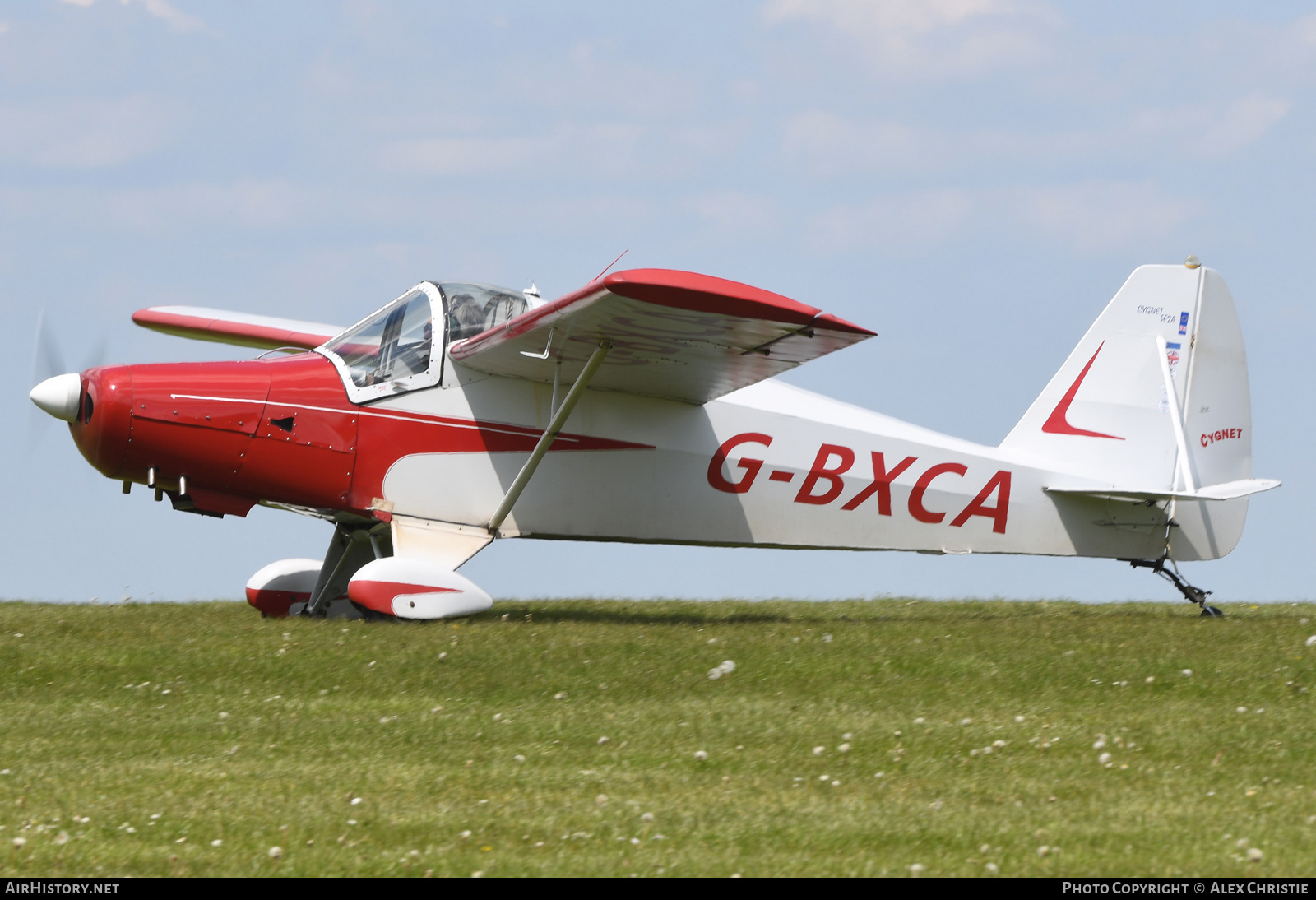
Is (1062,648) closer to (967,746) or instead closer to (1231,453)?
(967,746)

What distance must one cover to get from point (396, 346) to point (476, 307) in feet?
2.65

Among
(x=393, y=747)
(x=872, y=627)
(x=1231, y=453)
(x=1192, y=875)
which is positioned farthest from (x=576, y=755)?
(x=1231, y=453)

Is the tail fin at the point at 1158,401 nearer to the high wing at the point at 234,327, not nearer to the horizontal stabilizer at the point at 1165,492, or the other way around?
the horizontal stabilizer at the point at 1165,492

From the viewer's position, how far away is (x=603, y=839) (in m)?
5.58

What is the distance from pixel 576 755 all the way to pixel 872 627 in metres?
4.46

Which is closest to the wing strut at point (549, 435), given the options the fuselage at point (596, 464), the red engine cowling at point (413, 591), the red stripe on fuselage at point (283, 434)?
the fuselage at point (596, 464)

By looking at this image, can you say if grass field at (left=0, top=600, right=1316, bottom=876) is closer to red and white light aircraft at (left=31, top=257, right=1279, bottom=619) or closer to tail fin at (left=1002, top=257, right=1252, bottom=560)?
red and white light aircraft at (left=31, top=257, right=1279, bottom=619)

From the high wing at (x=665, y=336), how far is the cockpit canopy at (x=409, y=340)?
25 cm

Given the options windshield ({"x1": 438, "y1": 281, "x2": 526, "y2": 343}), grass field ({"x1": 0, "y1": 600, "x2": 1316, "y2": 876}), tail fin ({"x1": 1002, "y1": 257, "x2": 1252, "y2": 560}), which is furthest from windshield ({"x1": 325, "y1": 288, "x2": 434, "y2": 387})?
tail fin ({"x1": 1002, "y1": 257, "x2": 1252, "y2": 560})

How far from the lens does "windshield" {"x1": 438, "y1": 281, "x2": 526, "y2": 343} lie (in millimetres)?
11594

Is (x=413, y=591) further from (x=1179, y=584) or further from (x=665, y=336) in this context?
(x=1179, y=584)

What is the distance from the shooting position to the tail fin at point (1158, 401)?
528 inches

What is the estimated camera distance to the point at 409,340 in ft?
38.1

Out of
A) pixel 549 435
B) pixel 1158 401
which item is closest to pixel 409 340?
pixel 549 435
